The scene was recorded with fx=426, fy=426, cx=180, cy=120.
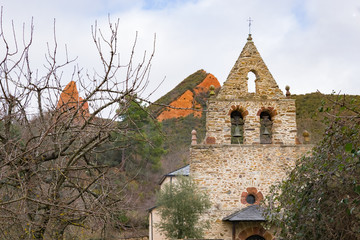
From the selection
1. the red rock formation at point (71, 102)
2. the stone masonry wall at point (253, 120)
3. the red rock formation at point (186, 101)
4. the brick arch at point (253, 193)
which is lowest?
the brick arch at point (253, 193)

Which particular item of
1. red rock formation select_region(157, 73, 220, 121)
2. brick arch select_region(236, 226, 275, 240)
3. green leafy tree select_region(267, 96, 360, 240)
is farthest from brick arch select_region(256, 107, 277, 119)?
red rock formation select_region(157, 73, 220, 121)

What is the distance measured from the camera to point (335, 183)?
594 cm

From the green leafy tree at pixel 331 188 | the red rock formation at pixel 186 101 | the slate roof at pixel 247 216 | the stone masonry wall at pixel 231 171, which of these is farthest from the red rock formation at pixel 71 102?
the red rock formation at pixel 186 101

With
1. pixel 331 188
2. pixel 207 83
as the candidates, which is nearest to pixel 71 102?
pixel 331 188

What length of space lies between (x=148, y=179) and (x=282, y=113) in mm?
21211

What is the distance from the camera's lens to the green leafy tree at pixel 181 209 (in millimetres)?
14656

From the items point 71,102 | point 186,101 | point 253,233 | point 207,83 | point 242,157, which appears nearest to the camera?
point 71,102

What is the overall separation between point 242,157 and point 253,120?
1180mm

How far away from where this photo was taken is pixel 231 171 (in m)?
13.0

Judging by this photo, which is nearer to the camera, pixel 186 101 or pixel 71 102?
pixel 71 102

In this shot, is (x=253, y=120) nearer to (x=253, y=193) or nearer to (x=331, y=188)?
(x=253, y=193)

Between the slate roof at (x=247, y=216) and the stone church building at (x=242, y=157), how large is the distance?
1.9 inches

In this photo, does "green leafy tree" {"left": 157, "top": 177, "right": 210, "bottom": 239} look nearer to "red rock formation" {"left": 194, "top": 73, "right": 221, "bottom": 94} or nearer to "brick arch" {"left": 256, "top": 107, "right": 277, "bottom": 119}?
"brick arch" {"left": 256, "top": 107, "right": 277, "bottom": 119}

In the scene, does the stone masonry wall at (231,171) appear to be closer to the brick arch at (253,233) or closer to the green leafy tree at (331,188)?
the brick arch at (253,233)
